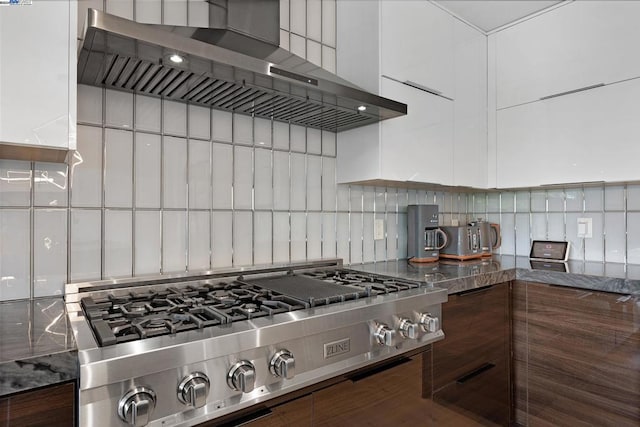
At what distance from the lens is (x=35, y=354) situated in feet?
2.27

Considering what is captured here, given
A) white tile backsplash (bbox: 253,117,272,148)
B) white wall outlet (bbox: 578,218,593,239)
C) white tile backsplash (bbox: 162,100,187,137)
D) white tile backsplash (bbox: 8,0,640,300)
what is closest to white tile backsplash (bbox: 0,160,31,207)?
white tile backsplash (bbox: 8,0,640,300)

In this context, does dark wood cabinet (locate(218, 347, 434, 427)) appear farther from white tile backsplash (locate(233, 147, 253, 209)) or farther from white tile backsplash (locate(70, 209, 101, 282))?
white tile backsplash (locate(233, 147, 253, 209))

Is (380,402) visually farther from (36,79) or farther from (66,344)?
(36,79)

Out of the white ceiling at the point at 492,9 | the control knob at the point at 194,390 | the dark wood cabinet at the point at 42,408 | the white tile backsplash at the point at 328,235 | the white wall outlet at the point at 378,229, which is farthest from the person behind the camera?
the white wall outlet at the point at 378,229

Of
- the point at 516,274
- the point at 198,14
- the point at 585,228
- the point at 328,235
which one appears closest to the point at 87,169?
the point at 198,14

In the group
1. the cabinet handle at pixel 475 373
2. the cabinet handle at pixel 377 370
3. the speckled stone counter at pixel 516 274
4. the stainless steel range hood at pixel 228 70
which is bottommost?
the cabinet handle at pixel 475 373

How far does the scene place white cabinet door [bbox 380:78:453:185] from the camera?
1.74m

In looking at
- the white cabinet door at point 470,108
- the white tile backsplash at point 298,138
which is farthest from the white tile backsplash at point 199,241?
the white cabinet door at point 470,108

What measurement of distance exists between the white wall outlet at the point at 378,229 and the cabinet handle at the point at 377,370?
913 millimetres

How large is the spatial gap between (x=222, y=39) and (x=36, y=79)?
1.81 feet

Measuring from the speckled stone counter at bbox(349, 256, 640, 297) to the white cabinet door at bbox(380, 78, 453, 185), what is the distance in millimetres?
Answer: 453

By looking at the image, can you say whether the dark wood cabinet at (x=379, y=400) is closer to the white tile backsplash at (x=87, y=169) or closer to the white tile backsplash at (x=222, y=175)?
the white tile backsplash at (x=222, y=175)

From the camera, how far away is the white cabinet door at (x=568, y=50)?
1812 mm

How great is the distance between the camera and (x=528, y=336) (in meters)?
1.81
